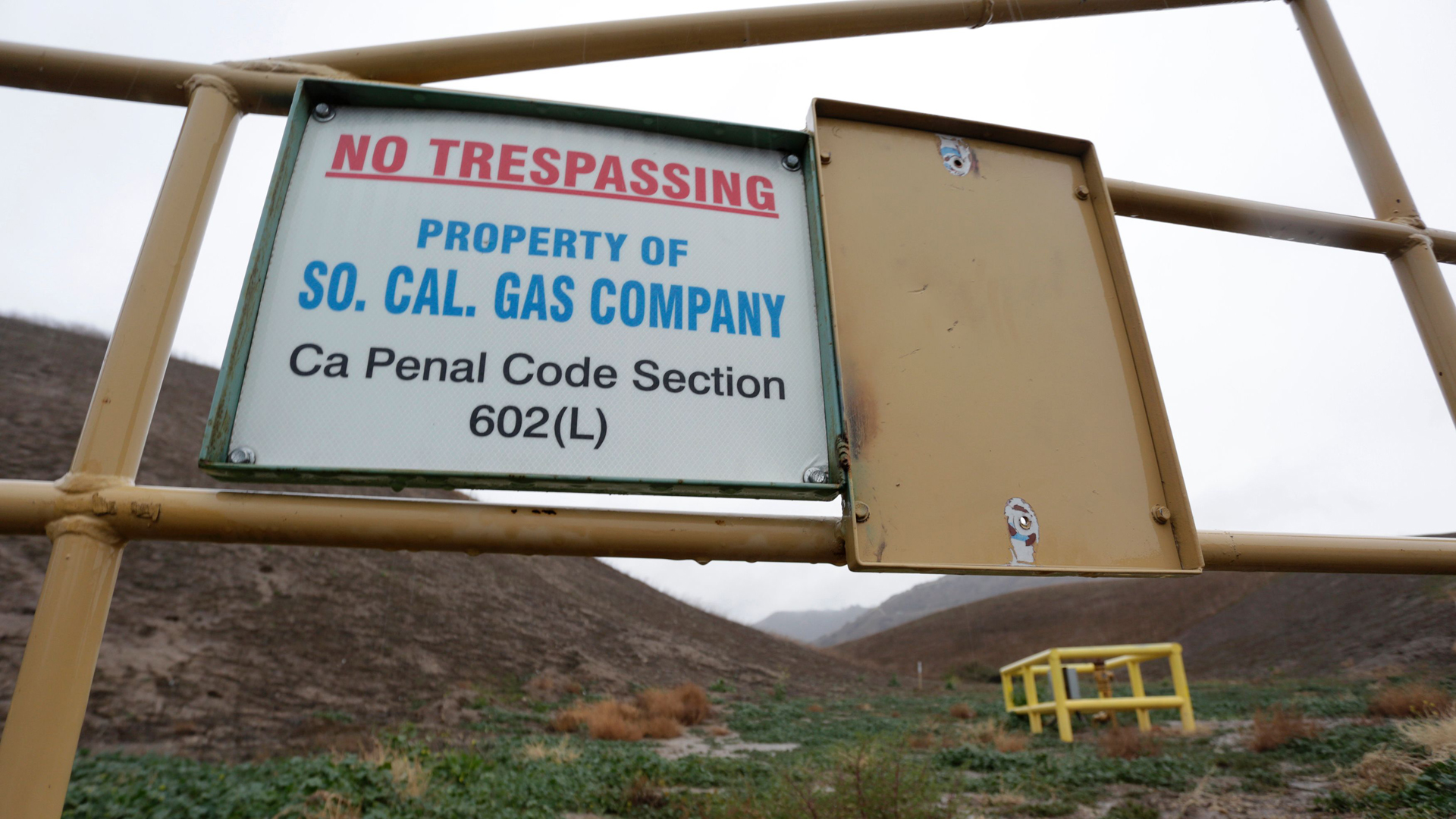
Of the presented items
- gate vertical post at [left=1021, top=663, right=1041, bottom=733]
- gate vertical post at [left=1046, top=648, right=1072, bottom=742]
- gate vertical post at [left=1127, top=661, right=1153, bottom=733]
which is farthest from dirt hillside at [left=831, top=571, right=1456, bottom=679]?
gate vertical post at [left=1021, top=663, right=1041, bottom=733]

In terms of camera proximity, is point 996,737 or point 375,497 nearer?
point 375,497

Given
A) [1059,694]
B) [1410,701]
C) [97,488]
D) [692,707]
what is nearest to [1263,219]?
[97,488]

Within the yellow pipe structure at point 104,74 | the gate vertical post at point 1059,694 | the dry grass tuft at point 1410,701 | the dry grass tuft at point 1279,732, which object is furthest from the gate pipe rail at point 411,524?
the dry grass tuft at point 1410,701

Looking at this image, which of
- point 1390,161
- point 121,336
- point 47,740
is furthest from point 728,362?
point 1390,161

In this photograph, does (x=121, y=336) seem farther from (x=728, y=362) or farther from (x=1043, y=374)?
(x=1043, y=374)

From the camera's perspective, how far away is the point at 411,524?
125 cm

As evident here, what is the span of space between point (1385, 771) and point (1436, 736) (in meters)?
0.83

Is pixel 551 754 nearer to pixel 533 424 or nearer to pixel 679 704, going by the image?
pixel 679 704

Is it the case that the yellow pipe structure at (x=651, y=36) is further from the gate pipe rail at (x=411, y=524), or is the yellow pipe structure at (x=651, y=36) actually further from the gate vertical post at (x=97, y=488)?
the gate pipe rail at (x=411, y=524)

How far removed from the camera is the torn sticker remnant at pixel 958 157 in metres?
1.95

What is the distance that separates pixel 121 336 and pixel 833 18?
1796 millimetres

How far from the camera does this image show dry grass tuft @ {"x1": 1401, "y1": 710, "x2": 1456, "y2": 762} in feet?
17.4

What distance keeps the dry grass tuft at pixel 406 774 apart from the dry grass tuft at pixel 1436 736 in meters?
7.73

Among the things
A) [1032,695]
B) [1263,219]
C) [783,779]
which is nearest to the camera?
[1263,219]
